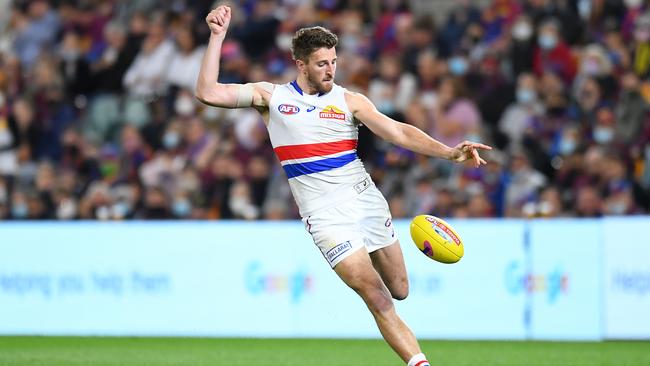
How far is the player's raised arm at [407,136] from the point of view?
8.53 metres

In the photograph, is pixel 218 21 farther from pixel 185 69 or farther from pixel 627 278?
pixel 185 69

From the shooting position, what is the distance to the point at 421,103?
17344 millimetres

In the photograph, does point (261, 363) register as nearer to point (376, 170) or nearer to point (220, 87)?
point (220, 87)

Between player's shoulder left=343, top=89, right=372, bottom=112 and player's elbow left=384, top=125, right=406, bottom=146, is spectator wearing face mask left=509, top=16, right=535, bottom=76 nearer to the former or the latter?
player's shoulder left=343, top=89, right=372, bottom=112

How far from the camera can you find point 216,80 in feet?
29.7

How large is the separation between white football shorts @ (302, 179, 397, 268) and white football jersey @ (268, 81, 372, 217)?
59 millimetres

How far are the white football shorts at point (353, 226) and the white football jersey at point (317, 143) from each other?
0.06 meters

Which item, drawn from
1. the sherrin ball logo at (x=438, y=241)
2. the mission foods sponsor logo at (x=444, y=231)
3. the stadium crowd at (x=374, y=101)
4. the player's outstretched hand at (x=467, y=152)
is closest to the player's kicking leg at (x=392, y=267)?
the sherrin ball logo at (x=438, y=241)

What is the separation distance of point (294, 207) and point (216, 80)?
26.0 feet

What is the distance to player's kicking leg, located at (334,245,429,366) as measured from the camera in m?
8.75

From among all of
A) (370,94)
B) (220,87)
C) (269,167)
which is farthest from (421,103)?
(220,87)

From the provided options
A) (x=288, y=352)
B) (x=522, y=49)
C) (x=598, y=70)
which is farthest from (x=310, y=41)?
(x=522, y=49)

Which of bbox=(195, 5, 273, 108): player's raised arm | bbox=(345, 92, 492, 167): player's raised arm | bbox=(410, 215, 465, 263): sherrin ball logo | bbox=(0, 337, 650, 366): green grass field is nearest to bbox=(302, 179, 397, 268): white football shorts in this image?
bbox=(410, 215, 465, 263): sherrin ball logo

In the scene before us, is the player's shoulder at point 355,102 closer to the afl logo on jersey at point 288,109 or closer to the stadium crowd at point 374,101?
the afl logo on jersey at point 288,109
